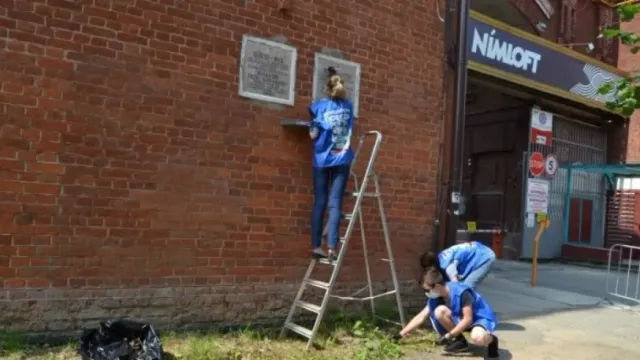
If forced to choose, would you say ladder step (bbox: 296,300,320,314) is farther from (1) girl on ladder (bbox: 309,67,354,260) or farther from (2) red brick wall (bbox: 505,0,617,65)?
(2) red brick wall (bbox: 505,0,617,65)

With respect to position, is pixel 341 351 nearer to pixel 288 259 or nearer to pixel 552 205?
pixel 288 259

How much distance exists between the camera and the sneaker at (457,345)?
18.6 feet

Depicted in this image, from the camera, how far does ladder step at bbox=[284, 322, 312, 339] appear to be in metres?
5.46

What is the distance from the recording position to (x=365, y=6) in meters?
6.60

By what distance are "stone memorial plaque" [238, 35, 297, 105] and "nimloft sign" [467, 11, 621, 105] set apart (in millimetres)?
4444

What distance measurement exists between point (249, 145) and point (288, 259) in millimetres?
1221

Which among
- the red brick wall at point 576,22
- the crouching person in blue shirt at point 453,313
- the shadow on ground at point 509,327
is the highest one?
the red brick wall at point 576,22

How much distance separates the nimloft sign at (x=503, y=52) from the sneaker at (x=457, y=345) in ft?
20.6

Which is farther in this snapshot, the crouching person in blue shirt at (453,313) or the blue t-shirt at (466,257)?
the blue t-shirt at (466,257)

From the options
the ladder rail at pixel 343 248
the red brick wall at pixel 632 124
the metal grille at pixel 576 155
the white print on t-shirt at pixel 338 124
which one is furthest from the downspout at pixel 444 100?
the red brick wall at pixel 632 124

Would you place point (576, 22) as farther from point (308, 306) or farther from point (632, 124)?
point (308, 306)

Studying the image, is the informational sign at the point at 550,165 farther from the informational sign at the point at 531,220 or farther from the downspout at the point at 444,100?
the downspout at the point at 444,100

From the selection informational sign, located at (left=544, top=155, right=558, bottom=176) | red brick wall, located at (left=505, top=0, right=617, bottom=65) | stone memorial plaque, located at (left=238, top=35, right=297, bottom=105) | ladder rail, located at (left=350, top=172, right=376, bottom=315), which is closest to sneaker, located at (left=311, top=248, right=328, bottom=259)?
ladder rail, located at (left=350, top=172, right=376, bottom=315)

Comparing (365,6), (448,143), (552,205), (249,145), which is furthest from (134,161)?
(552,205)
